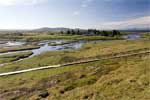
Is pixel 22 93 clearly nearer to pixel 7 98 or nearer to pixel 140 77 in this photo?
pixel 7 98

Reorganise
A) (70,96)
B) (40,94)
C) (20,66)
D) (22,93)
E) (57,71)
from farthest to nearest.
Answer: (20,66) < (57,71) < (22,93) < (40,94) < (70,96)

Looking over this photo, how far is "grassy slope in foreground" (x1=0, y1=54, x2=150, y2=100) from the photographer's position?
1984 centimetres

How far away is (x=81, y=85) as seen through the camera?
26.3 m

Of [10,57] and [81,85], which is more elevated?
[81,85]

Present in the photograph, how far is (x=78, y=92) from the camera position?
22547 mm

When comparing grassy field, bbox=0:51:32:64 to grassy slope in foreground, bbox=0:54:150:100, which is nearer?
grassy slope in foreground, bbox=0:54:150:100

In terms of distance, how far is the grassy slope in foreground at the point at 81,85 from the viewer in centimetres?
1984

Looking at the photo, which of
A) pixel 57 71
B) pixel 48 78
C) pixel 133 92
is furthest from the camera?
pixel 57 71

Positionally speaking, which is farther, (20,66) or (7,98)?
(20,66)

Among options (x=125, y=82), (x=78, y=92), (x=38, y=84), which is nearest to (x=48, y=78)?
(x=38, y=84)

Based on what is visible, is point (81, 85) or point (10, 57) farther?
point (10, 57)

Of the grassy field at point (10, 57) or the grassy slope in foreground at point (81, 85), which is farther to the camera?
the grassy field at point (10, 57)

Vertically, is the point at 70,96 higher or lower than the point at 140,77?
lower

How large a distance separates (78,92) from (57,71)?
14.8m
